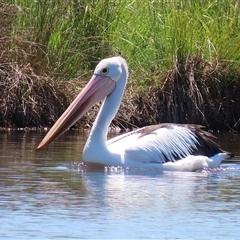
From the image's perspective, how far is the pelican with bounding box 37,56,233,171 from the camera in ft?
32.2

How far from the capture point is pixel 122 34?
15.8m

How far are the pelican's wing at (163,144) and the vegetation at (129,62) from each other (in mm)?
3802

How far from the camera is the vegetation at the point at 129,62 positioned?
46.5 ft

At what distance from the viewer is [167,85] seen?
1470 centimetres

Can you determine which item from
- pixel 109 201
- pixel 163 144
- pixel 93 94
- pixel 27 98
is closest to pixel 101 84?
pixel 93 94

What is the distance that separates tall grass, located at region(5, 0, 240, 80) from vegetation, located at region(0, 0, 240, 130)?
0.6 inches

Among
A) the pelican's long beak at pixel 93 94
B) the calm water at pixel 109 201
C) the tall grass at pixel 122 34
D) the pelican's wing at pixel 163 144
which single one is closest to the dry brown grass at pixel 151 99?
the tall grass at pixel 122 34

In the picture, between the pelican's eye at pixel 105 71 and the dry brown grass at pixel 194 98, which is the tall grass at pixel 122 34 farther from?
the pelican's eye at pixel 105 71

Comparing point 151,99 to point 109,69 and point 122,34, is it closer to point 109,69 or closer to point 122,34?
point 122,34

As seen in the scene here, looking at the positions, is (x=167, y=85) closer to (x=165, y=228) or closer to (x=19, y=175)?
(x=19, y=175)

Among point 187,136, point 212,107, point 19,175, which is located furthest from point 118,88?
point 212,107

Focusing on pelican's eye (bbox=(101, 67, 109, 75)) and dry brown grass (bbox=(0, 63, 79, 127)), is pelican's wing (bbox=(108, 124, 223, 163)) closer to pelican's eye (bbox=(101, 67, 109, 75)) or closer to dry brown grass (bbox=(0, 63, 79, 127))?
pelican's eye (bbox=(101, 67, 109, 75))

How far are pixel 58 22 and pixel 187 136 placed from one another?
5080 millimetres

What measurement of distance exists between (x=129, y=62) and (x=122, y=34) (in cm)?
61
